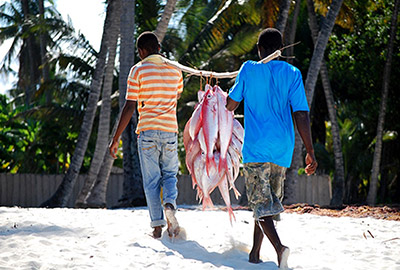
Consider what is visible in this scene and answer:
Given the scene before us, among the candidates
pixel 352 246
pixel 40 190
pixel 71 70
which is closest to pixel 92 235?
pixel 352 246

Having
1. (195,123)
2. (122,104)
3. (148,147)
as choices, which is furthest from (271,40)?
(122,104)

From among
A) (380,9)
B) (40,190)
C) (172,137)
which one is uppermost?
(380,9)

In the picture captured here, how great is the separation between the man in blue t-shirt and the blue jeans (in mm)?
1036

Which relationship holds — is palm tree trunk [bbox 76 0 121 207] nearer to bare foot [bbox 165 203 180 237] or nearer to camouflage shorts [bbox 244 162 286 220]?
bare foot [bbox 165 203 180 237]

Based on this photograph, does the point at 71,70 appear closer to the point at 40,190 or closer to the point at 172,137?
the point at 40,190

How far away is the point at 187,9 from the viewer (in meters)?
21.2

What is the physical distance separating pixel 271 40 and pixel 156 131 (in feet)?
4.67

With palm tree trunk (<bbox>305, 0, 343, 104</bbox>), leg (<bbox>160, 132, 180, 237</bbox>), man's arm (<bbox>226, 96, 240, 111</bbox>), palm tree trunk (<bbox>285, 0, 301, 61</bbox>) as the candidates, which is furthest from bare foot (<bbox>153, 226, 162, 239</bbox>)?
palm tree trunk (<bbox>285, 0, 301, 61</bbox>)

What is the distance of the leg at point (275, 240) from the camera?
15.3ft

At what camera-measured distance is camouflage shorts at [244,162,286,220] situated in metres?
4.80

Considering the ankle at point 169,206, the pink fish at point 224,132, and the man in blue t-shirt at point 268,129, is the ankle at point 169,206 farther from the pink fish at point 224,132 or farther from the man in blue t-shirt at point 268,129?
the man in blue t-shirt at point 268,129

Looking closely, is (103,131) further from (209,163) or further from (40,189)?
(209,163)

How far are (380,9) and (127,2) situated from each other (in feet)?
37.2

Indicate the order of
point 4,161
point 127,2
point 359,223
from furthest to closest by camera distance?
point 4,161, point 127,2, point 359,223
